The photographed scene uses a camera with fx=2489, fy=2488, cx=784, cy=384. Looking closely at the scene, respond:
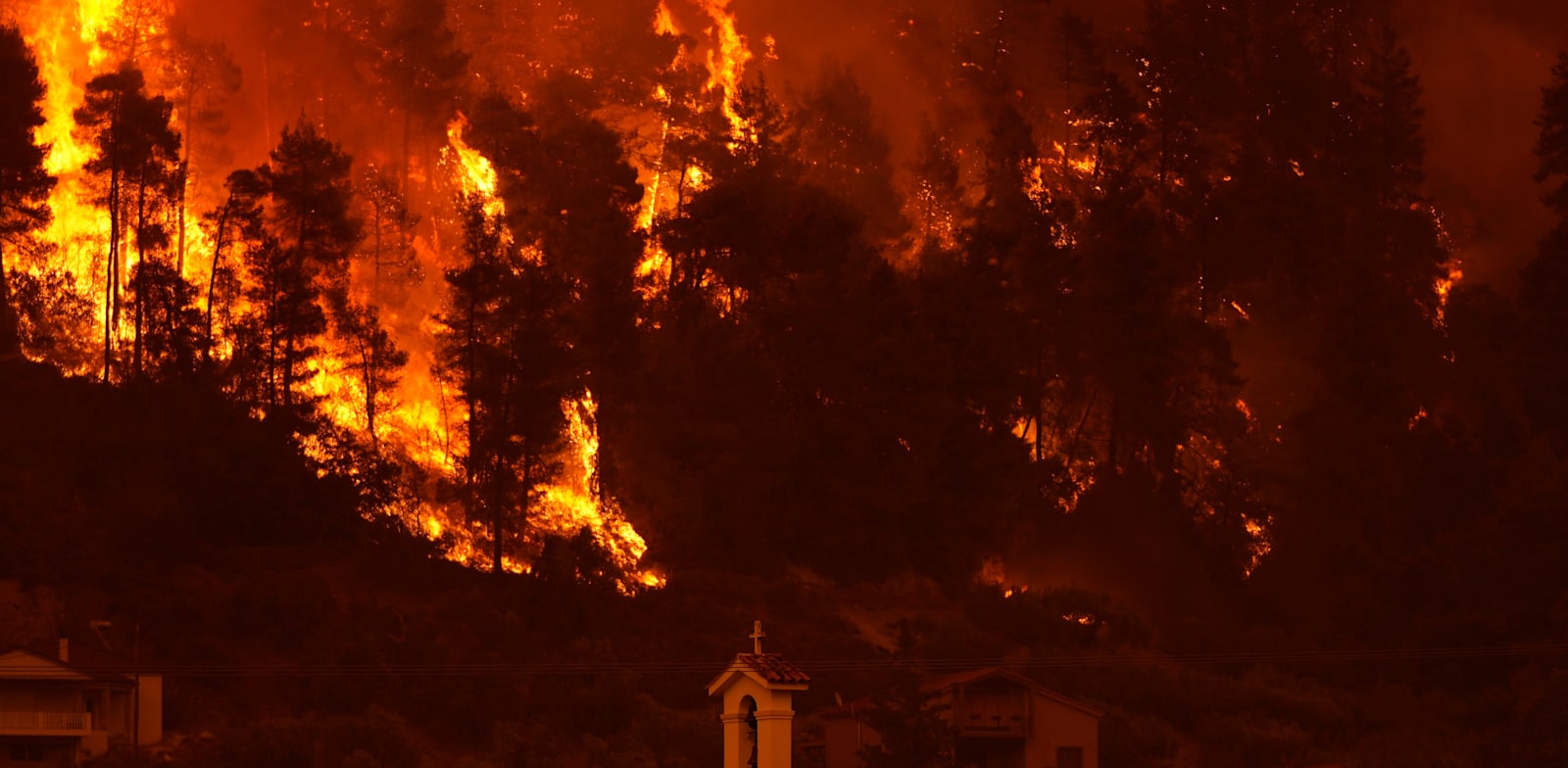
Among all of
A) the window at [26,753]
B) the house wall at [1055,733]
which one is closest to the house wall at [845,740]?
the house wall at [1055,733]

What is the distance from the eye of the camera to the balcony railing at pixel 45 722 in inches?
2469

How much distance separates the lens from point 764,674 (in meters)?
43.1

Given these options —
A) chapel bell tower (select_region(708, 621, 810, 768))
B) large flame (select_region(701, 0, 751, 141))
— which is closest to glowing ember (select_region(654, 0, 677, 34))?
large flame (select_region(701, 0, 751, 141))

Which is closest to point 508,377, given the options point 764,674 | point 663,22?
point 663,22

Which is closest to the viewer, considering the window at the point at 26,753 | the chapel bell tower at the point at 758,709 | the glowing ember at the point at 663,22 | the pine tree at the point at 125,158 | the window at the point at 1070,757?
the chapel bell tower at the point at 758,709

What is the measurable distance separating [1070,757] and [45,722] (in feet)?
91.7

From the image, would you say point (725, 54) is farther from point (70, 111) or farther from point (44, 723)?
point (44, 723)

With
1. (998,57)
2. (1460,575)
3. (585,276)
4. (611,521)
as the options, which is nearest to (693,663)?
(611,521)

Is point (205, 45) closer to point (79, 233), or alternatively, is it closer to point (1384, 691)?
point (79, 233)

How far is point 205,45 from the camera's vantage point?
101000 millimetres

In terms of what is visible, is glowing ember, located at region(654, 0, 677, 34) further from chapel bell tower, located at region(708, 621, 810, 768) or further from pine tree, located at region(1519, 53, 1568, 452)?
chapel bell tower, located at region(708, 621, 810, 768)

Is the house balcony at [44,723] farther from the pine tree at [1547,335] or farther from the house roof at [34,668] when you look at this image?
the pine tree at [1547,335]

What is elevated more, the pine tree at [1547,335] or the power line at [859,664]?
the pine tree at [1547,335]

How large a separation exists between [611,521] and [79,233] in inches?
879
